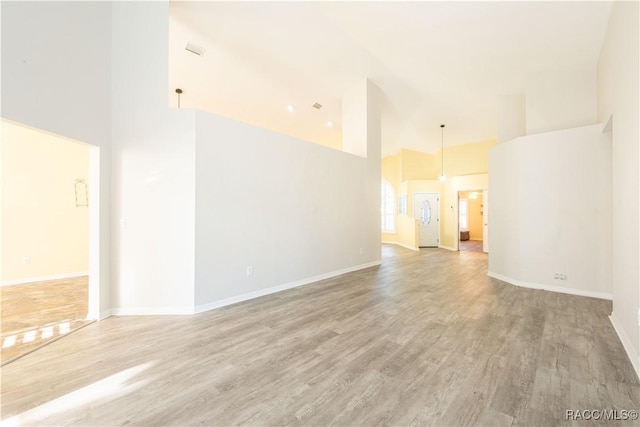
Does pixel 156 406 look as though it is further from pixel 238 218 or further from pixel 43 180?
pixel 43 180

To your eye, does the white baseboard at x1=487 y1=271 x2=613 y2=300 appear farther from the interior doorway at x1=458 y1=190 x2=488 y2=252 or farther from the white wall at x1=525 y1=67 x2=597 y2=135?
the interior doorway at x1=458 y1=190 x2=488 y2=252

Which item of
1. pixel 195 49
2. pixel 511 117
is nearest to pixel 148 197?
pixel 195 49

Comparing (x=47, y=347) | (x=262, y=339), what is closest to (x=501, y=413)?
(x=262, y=339)

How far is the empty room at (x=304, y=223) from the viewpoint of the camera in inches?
73.4

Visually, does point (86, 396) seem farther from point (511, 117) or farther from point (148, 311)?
point (511, 117)

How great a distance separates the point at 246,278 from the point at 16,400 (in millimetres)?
2360

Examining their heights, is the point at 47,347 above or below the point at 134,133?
below

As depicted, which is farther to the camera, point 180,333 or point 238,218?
point 238,218

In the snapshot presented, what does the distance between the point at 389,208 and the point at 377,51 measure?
7.46m

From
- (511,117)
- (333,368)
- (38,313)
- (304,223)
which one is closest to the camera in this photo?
(333,368)

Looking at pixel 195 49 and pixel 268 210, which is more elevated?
pixel 195 49

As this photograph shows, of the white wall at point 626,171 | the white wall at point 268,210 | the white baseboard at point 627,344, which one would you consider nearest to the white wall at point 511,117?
the white wall at point 626,171

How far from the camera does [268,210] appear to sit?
13.7ft

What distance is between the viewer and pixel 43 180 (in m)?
4.95
